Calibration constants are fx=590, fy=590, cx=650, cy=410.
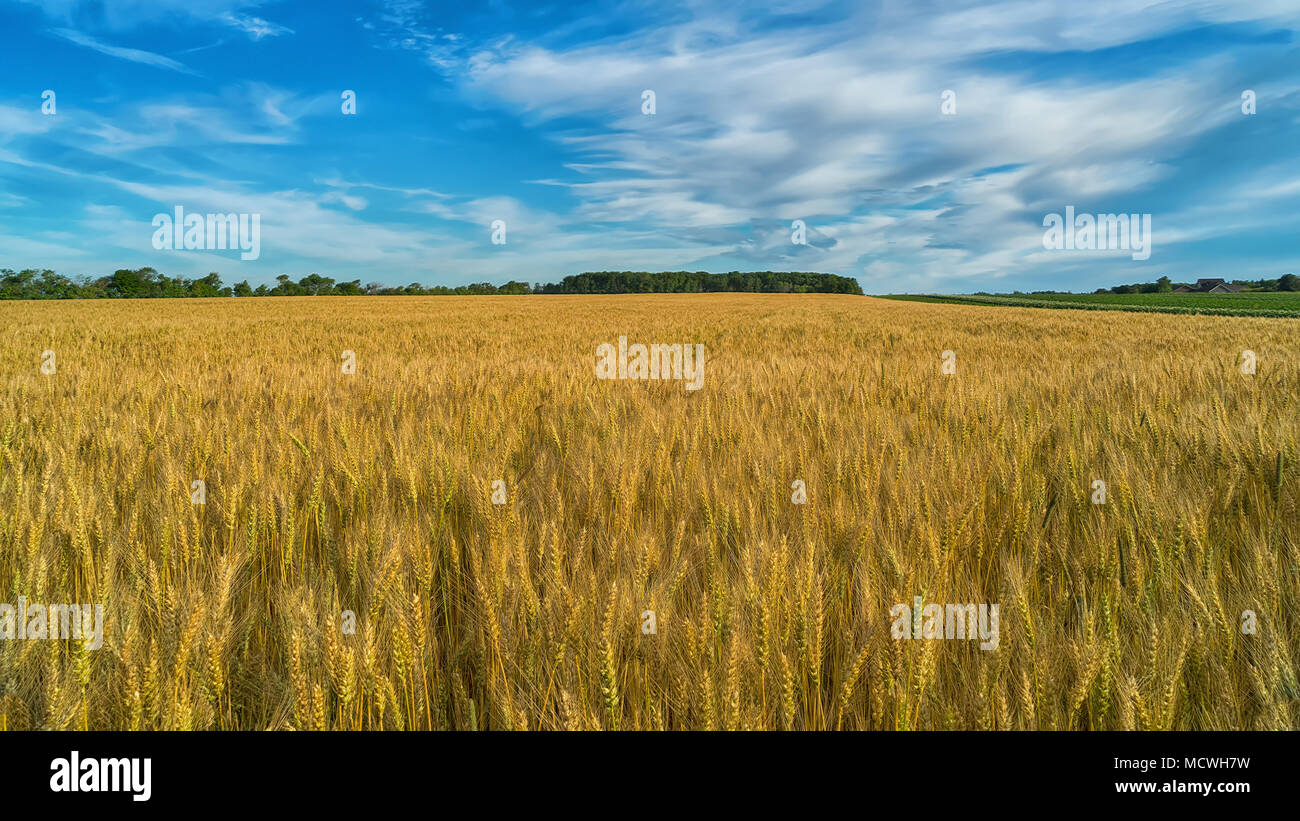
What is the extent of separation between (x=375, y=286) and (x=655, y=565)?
8906 cm

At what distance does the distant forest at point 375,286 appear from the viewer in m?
69.3

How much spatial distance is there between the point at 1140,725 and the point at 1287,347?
32.7ft

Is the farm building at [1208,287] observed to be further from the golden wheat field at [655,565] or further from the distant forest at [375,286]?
the golden wheat field at [655,565]

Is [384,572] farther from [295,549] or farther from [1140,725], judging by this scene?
[1140,725]

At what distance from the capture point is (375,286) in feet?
264

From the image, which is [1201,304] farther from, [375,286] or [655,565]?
[375,286]

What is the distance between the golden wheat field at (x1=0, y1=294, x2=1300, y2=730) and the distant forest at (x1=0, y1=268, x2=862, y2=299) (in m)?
71.1

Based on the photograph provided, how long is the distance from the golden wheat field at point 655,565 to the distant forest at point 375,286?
71083mm

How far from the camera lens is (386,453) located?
285 cm

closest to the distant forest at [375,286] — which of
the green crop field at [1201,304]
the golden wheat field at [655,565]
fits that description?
the green crop field at [1201,304]

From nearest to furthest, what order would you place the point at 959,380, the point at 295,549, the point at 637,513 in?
the point at 295,549 < the point at 637,513 < the point at 959,380

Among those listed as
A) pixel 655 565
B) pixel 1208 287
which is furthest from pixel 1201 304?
pixel 1208 287

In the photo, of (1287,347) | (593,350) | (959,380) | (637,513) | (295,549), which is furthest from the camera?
(593,350)
